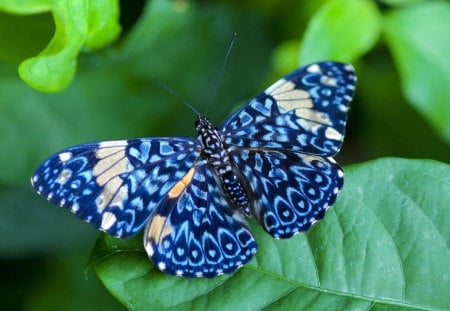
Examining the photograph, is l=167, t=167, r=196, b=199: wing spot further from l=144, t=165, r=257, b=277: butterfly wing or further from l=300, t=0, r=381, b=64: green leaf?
l=300, t=0, r=381, b=64: green leaf

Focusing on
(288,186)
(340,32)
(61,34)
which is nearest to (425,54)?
(340,32)

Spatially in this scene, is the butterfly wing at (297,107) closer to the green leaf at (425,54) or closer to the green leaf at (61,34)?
the green leaf at (61,34)

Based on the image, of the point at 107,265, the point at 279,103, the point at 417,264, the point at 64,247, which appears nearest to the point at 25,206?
the point at 64,247

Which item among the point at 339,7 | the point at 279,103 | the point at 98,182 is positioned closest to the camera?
the point at 98,182

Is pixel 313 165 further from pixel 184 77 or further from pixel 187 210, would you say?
pixel 184 77

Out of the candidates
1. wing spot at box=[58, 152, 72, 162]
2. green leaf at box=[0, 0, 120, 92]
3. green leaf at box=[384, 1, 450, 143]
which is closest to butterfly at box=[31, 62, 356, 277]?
wing spot at box=[58, 152, 72, 162]

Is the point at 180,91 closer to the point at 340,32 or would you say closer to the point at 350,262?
the point at 340,32
